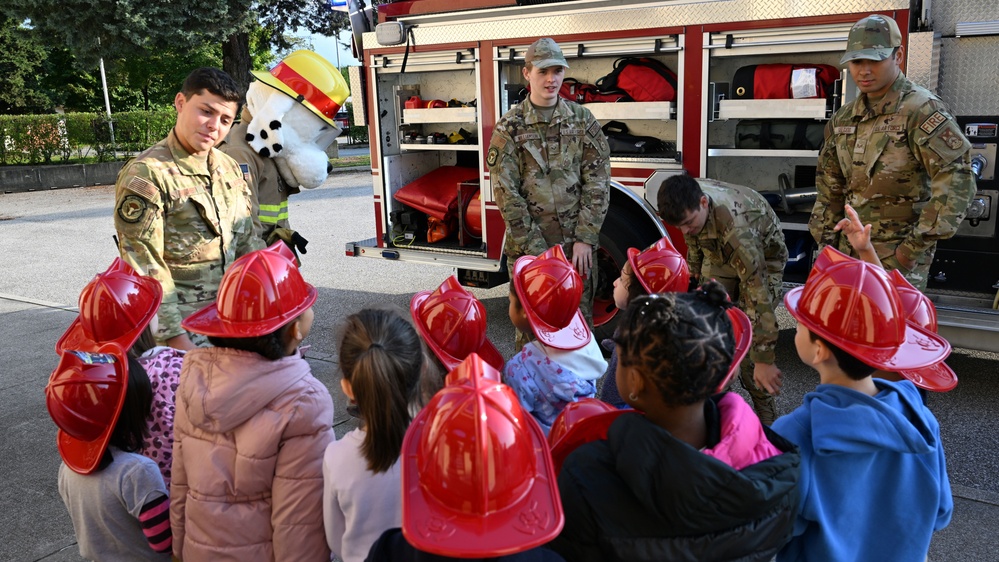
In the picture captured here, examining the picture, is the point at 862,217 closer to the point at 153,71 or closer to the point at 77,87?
the point at 153,71

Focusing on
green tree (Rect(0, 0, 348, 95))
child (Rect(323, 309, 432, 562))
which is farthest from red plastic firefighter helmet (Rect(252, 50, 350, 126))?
green tree (Rect(0, 0, 348, 95))

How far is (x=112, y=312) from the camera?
8.54 ft

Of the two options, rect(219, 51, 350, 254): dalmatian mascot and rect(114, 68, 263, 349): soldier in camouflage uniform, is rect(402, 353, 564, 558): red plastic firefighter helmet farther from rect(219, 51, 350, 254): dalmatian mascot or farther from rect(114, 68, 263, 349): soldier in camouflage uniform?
rect(219, 51, 350, 254): dalmatian mascot

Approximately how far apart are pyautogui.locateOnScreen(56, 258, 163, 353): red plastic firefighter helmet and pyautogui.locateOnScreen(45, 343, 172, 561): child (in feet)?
0.81

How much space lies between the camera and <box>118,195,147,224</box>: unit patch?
3.24 meters

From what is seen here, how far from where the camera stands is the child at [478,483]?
1.38 m

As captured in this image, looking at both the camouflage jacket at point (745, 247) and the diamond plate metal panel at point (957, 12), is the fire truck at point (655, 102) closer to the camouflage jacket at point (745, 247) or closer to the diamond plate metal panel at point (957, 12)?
the diamond plate metal panel at point (957, 12)

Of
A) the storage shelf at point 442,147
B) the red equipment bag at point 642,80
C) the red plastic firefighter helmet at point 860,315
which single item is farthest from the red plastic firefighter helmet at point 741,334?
the storage shelf at point 442,147

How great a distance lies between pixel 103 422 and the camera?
226 centimetres

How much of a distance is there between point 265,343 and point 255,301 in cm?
12

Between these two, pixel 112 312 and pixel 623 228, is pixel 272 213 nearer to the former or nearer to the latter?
pixel 623 228

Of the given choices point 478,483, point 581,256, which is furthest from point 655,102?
point 478,483

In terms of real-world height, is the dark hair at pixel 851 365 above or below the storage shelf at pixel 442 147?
below

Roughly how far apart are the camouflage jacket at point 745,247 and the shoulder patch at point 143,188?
2.33m
